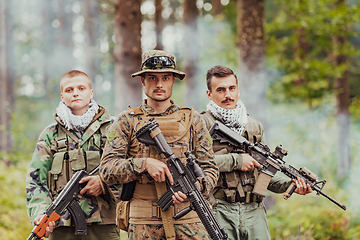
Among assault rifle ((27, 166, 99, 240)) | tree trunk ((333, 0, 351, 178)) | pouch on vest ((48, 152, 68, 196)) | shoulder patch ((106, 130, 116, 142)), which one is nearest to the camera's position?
shoulder patch ((106, 130, 116, 142))

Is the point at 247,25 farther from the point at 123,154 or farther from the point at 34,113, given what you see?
the point at 34,113

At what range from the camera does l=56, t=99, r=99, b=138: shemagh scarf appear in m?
3.32

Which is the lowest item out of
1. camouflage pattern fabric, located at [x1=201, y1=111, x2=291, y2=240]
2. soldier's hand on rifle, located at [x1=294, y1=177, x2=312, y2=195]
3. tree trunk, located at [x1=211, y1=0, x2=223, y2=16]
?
camouflage pattern fabric, located at [x1=201, y1=111, x2=291, y2=240]

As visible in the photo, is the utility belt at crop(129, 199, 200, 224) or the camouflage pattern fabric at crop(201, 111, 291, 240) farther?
the camouflage pattern fabric at crop(201, 111, 291, 240)

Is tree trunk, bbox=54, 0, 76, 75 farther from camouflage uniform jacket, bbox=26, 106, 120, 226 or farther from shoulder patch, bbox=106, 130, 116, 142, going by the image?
shoulder patch, bbox=106, 130, 116, 142

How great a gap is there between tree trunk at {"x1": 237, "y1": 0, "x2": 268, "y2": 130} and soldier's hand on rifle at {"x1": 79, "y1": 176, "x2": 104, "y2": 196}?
4276 mm

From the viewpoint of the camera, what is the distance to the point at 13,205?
315 inches

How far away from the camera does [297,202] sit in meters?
9.37

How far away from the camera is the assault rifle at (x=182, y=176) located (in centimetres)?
253

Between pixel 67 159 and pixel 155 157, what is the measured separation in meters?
1.04

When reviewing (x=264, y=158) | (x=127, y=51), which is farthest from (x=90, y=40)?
(x=264, y=158)

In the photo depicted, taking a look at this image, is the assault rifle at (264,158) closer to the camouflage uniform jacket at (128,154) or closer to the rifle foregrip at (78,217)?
the camouflage uniform jacket at (128,154)

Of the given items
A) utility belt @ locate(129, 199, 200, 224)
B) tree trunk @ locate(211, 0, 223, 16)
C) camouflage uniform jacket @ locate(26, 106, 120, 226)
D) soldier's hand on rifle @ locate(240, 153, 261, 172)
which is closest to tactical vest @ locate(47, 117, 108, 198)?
camouflage uniform jacket @ locate(26, 106, 120, 226)

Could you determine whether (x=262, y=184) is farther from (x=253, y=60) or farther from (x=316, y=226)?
(x=253, y=60)
